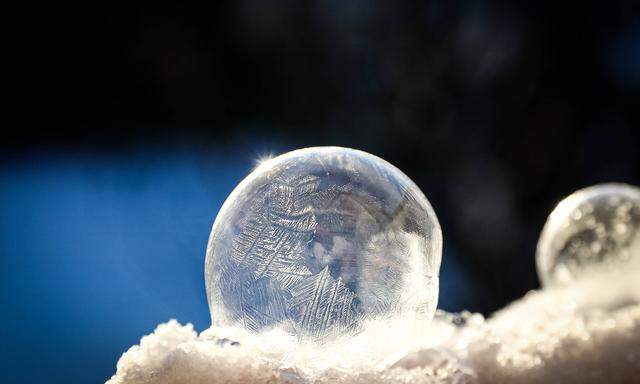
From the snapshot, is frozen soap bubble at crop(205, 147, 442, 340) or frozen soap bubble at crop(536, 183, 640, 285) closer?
frozen soap bubble at crop(205, 147, 442, 340)

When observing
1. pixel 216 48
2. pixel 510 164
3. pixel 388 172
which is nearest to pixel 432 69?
pixel 510 164

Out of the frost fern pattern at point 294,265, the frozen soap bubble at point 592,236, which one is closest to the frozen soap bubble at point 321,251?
the frost fern pattern at point 294,265

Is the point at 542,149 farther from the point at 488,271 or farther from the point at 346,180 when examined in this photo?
the point at 346,180

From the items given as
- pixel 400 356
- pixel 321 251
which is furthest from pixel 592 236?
pixel 321 251

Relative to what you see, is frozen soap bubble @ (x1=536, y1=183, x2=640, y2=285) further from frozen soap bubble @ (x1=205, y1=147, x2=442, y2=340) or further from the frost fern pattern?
the frost fern pattern

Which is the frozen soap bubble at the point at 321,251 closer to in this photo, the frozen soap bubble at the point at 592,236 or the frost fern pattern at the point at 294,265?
the frost fern pattern at the point at 294,265

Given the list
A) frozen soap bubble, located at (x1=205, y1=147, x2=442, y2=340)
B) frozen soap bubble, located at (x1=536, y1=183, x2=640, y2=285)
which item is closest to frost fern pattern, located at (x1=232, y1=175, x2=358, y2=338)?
frozen soap bubble, located at (x1=205, y1=147, x2=442, y2=340)
